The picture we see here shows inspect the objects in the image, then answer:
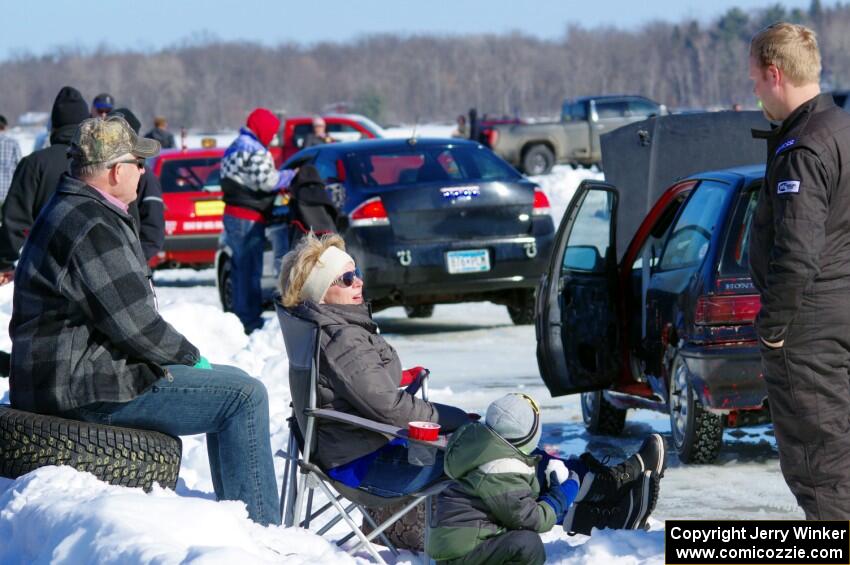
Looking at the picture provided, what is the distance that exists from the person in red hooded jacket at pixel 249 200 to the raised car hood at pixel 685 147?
10.00 feet

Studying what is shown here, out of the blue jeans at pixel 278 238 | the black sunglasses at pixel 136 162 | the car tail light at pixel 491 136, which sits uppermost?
the black sunglasses at pixel 136 162

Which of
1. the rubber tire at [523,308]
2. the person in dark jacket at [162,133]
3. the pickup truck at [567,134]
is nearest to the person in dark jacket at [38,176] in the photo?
the rubber tire at [523,308]

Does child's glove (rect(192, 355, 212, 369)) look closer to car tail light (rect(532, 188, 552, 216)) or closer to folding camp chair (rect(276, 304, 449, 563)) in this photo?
folding camp chair (rect(276, 304, 449, 563))

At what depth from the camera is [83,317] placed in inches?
193

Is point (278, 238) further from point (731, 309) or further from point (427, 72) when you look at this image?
point (427, 72)

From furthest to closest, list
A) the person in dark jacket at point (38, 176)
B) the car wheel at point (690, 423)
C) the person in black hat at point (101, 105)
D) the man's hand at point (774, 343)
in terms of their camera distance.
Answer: the person in black hat at point (101, 105)
the person in dark jacket at point (38, 176)
the car wheel at point (690, 423)
the man's hand at point (774, 343)

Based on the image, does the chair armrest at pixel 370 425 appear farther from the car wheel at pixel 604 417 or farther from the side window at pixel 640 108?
the side window at pixel 640 108

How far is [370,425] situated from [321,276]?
633mm

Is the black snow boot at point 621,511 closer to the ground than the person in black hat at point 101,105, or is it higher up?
closer to the ground

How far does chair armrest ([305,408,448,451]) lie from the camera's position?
16.0 ft

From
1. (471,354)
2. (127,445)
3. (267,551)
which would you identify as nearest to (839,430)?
(267,551)

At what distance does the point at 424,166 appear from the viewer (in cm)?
1210

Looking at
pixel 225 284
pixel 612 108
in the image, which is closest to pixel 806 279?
pixel 225 284

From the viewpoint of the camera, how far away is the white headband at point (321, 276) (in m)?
5.36
